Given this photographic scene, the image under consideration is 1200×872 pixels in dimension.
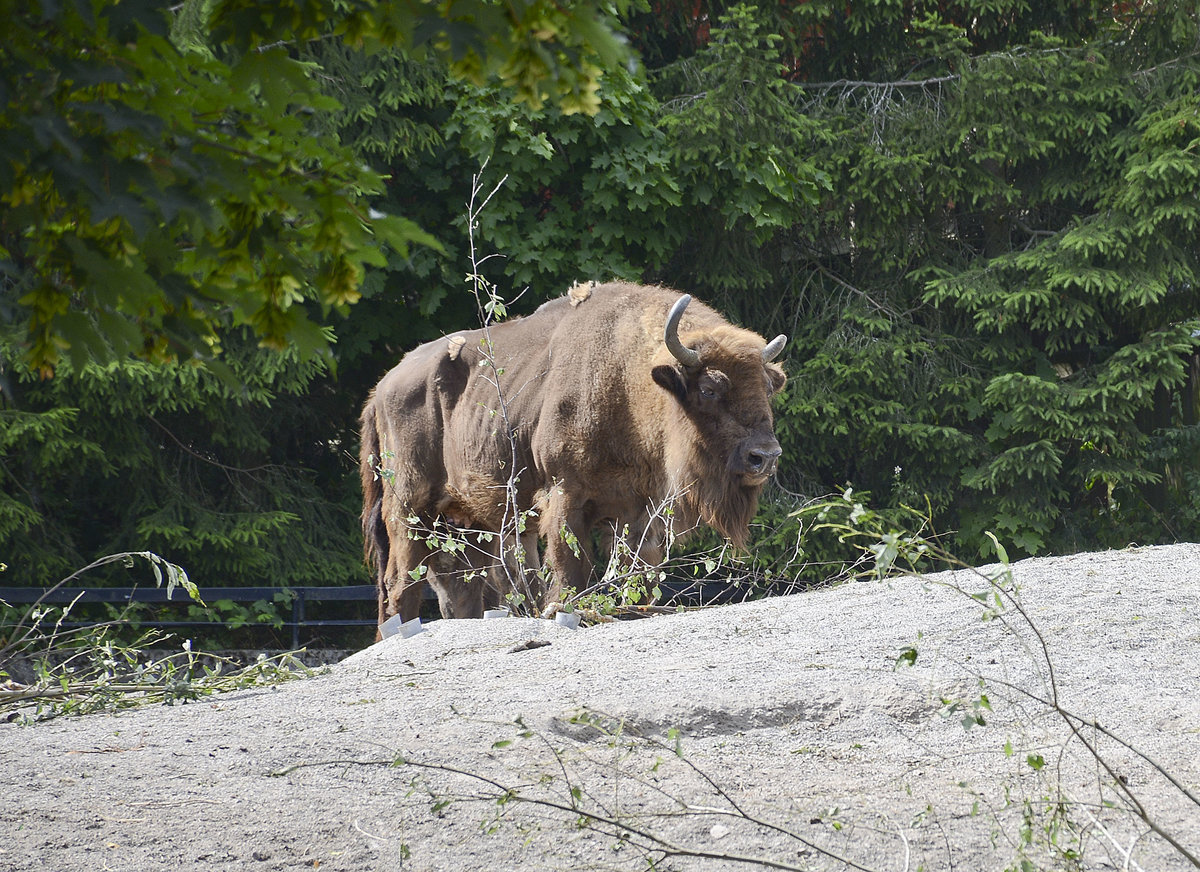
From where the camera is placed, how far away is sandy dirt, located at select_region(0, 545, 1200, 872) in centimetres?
285

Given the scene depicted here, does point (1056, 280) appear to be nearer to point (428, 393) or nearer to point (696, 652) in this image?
point (428, 393)

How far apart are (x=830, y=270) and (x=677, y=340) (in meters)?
5.97

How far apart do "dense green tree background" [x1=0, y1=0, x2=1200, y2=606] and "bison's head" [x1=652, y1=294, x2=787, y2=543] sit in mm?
3668

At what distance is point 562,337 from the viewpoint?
748 cm

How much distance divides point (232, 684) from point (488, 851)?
250cm

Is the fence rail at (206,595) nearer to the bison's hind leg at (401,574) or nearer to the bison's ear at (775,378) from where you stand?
the bison's hind leg at (401,574)

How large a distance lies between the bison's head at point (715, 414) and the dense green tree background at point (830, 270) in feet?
12.0

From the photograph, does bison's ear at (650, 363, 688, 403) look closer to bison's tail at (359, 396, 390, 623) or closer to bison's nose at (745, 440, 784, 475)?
bison's nose at (745, 440, 784, 475)

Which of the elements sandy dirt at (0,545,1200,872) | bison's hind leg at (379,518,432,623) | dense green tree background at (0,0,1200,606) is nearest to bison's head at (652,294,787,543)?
sandy dirt at (0,545,1200,872)

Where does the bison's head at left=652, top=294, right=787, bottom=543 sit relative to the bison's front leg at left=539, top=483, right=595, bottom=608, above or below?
above

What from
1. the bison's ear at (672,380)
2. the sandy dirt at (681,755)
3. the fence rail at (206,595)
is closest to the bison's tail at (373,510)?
the fence rail at (206,595)

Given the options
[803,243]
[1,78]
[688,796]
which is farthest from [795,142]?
[1,78]

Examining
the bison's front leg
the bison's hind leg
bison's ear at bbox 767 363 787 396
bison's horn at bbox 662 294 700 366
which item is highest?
bison's horn at bbox 662 294 700 366

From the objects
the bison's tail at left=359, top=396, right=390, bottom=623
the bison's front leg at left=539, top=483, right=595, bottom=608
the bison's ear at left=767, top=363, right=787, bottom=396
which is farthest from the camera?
the bison's tail at left=359, top=396, right=390, bottom=623
